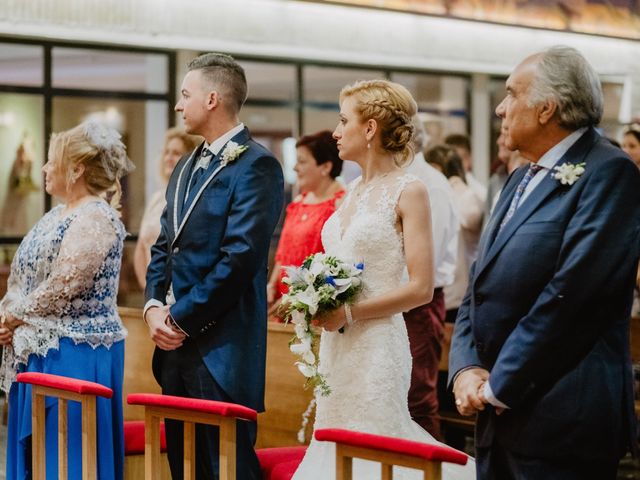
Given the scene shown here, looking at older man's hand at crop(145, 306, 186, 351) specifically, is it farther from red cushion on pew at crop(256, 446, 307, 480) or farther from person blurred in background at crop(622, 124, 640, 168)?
person blurred in background at crop(622, 124, 640, 168)

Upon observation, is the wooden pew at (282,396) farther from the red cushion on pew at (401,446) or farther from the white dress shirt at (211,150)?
the red cushion on pew at (401,446)

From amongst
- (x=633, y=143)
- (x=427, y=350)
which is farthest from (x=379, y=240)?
(x=633, y=143)

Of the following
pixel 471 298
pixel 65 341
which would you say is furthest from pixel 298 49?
pixel 471 298

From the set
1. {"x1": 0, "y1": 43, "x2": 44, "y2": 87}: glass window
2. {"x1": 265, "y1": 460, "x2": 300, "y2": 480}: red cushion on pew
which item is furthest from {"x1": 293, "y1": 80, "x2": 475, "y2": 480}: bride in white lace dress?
{"x1": 0, "y1": 43, "x2": 44, "y2": 87}: glass window

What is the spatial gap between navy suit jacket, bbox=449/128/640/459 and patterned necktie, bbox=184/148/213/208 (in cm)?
142

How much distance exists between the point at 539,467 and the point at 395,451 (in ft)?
1.29

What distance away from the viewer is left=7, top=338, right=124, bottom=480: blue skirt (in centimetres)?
452

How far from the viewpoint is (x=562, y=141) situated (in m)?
3.02

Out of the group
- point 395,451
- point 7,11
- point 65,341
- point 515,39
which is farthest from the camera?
point 515,39

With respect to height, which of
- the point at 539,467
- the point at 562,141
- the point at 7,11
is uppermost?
the point at 7,11

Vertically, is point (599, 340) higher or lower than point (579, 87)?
lower

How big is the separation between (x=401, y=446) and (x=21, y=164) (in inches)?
298

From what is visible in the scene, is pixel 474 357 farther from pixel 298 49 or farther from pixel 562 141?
pixel 298 49

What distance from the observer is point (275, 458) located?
4355 mm
